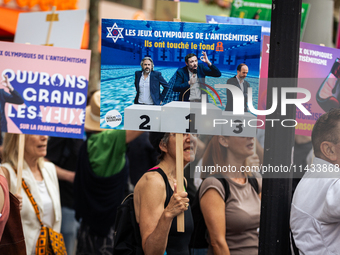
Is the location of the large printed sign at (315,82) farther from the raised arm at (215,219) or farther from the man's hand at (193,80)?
the raised arm at (215,219)

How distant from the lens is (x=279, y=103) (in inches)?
87.1

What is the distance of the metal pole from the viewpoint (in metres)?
2.15

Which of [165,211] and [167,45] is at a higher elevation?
[167,45]

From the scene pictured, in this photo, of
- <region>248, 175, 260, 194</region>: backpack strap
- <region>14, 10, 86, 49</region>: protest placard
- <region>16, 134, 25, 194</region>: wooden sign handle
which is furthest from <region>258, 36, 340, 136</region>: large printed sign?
<region>16, 134, 25, 194</region>: wooden sign handle

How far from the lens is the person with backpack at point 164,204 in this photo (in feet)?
7.06

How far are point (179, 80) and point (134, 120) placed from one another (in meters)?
0.36

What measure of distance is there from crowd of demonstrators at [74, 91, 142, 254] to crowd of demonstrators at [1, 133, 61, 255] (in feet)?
1.81

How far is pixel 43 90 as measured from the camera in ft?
9.00

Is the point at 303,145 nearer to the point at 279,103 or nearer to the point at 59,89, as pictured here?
the point at 279,103

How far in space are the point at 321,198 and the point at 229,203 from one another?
0.66m

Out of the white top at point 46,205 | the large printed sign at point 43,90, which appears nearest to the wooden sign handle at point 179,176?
the large printed sign at point 43,90

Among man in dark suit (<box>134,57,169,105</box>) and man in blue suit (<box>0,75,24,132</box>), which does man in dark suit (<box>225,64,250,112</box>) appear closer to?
man in dark suit (<box>134,57,169,105</box>)

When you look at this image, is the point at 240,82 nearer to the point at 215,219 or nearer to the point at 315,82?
the point at 315,82

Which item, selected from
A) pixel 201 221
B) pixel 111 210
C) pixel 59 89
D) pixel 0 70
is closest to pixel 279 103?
pixel 201 221
